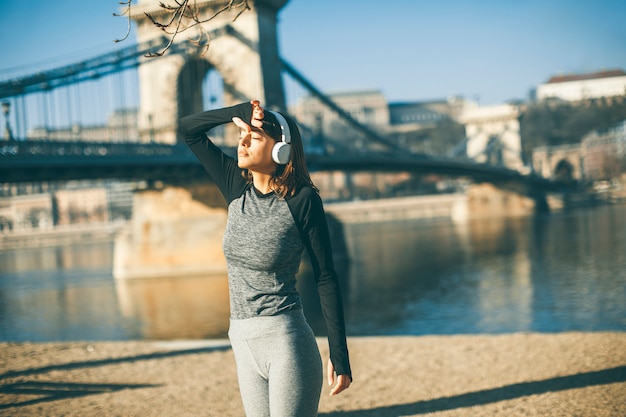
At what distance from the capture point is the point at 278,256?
2379 mm

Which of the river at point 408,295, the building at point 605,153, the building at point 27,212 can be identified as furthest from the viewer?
the building at point 27,212

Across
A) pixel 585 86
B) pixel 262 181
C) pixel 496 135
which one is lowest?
pixel 262 181

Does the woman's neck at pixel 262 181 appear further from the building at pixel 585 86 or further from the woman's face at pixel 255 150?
the building at pixel 585 86

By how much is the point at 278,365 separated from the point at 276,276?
277 millimetres

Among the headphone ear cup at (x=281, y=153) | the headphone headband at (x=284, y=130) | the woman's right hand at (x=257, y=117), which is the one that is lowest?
the headphone ear cup at (x=281, y=153)

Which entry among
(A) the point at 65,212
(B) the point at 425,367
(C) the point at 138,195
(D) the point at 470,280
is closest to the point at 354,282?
(D) the point at 470,280

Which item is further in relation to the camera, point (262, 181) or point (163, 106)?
point (163, 106)

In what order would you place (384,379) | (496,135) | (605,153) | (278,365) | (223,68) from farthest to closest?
1. (605,153)
2. (496,135)
3. (223,68)
4. (384,379)
5. (278,365)

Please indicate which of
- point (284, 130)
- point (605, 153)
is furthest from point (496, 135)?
point (284, 130)

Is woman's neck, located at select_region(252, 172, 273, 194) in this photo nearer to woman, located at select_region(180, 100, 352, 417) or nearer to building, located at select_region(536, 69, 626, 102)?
woman, located at select_region(180, 100, 352, 417)

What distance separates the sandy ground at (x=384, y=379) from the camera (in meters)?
4.53

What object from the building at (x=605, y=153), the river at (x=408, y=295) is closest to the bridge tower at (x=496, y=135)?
the building at (x=605, y=153)

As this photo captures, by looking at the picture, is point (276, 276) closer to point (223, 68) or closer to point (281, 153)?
point (281, 153)

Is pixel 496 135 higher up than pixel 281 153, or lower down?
higher up
